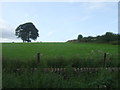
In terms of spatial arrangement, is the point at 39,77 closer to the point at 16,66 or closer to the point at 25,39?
the point at 16,66

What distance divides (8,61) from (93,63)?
383cm

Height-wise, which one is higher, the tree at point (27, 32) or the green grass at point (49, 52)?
the tree at point (27, 32)

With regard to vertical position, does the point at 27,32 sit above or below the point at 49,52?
Result: above

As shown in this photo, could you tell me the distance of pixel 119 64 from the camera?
10.3 metres

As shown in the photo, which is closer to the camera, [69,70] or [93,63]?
[69,70]

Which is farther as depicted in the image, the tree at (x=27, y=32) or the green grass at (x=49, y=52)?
the tree at (x=27, y=32)

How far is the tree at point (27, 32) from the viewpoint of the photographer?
153ft

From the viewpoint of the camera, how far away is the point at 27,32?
47.8m

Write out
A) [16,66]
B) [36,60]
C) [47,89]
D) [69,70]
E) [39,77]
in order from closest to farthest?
[47,89], [39,77], [69,70], [16,66], [36,60]

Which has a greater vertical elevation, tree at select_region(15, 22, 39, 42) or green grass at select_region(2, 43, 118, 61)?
tree at select_region(15, 22, 39, 42)

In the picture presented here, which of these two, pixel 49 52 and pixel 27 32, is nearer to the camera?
pixel 49 52

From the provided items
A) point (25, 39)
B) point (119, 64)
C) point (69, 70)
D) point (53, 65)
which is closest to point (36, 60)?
point (53, 65)

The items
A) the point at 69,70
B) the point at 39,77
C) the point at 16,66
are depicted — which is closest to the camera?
the point at 39,77

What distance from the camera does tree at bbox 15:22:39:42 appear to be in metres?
46.6
